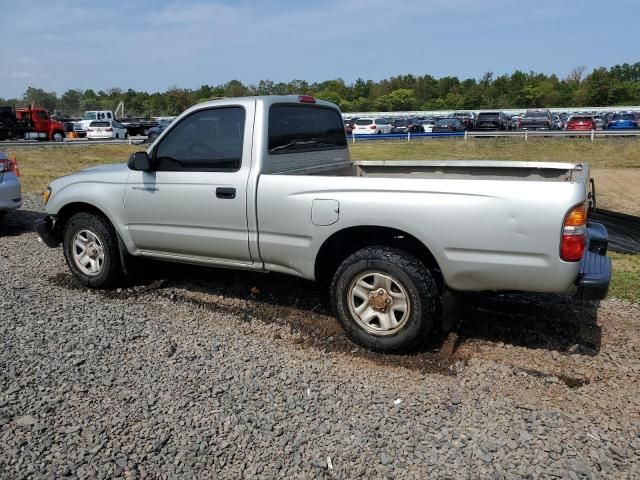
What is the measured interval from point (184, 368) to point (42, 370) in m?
0.97

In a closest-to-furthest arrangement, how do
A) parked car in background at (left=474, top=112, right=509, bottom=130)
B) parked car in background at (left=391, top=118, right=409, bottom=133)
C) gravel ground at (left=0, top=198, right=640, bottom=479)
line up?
gravel ground at (left=0, top=198, right=640, bottom=479) → parked car in background at (left=474, top=112, right=509, bottom=130) → parked car in background at (left=391, top=118, right=409, bottom=133)

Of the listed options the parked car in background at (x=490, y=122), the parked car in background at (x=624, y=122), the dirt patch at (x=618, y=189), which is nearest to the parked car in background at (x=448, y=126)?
the parked car in background at (x=490, y=122)

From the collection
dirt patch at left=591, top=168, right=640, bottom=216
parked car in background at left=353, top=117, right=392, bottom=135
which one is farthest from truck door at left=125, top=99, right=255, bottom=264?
parked car in background at left=353, top=117, right=392, bottom=135

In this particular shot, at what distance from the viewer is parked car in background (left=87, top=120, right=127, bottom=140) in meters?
37.2

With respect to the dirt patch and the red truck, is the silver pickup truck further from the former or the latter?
the red truck

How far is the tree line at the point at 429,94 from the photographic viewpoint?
83.5 meters

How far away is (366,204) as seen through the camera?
161 inches

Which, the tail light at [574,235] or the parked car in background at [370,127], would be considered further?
the parked car in background at [370,127]

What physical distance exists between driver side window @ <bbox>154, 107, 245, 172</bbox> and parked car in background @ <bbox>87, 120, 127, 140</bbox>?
34834 millimetres

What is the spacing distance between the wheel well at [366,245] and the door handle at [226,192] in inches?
34.8

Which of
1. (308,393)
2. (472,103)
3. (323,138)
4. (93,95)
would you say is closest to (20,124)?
(323,138)

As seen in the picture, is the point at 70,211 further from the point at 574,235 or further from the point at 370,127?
the point at 370,127

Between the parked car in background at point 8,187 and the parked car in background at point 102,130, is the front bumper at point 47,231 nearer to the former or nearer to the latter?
the parked car in background at point 8,187

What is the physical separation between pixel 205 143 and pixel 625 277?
183 inches
